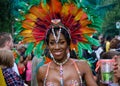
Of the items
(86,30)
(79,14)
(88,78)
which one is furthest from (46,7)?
(88,78)

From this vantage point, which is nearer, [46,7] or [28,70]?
[46,7]

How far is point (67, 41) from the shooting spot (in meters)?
4.89

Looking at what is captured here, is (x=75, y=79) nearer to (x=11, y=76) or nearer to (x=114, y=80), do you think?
(x=114, y=80)

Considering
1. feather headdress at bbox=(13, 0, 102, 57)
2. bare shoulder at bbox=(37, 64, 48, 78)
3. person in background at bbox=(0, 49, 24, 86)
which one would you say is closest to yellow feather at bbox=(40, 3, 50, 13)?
feather headdress at bbox=(13, 0, 102, 57)

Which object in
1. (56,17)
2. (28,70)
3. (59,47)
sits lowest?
(28,70)

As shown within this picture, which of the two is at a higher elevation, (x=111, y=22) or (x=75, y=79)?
(x=111, y=22)

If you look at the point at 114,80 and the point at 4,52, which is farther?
the point at 4,52

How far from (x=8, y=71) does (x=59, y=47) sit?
1654 mm

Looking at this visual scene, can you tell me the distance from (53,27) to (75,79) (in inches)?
24.7

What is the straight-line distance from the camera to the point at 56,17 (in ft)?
16.7

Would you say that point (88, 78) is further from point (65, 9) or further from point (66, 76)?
point (65, 9)

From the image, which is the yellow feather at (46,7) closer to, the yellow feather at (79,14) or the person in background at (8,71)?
the yellow feather at (79,14)

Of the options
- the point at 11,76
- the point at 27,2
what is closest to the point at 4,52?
the point at 11,76

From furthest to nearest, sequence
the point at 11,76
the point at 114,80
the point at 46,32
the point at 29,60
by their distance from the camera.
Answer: the point at 29,60
the point at 11,76
the point at 46,32
the point at 114,80
